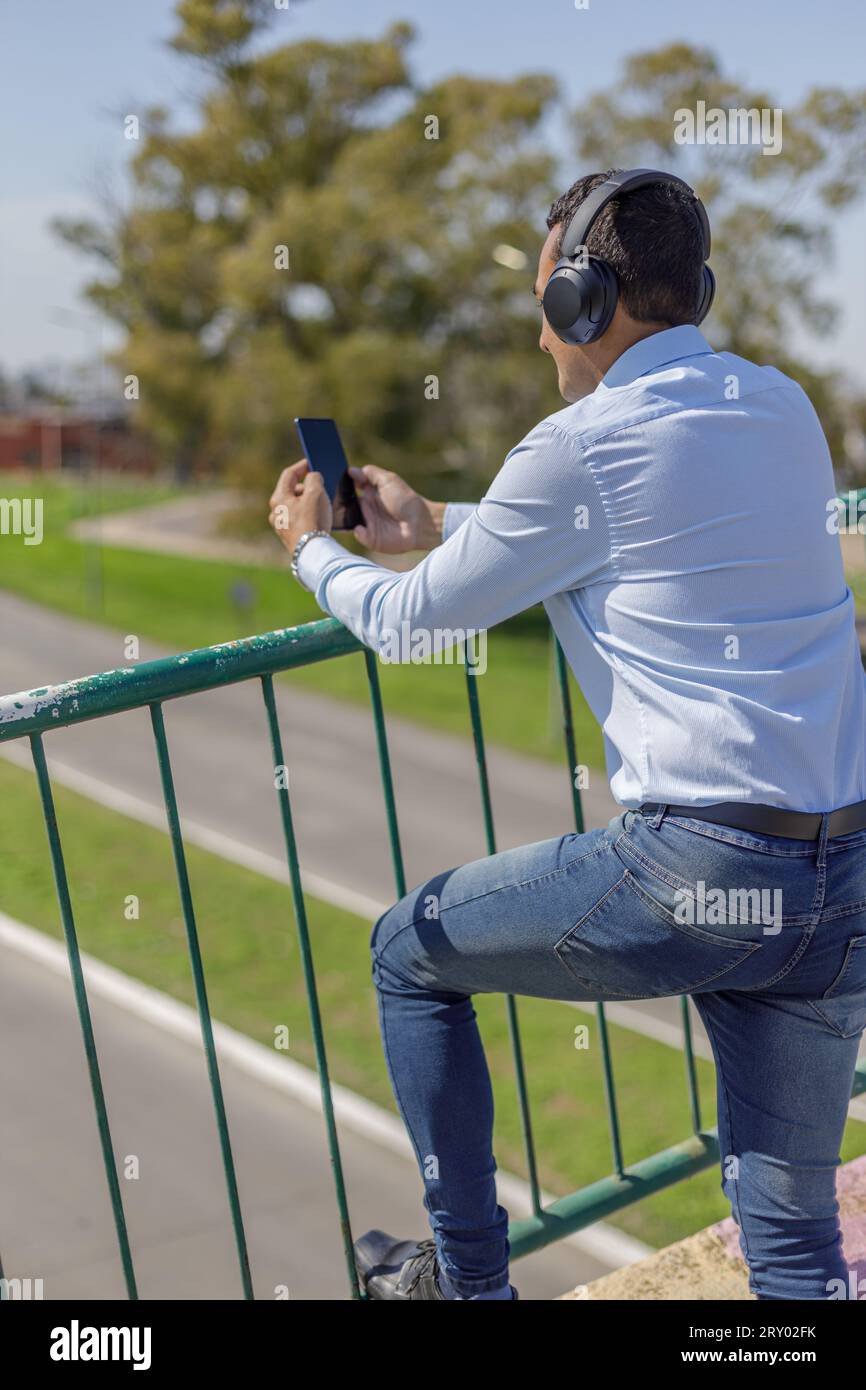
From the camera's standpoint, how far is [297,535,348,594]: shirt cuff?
2.33m

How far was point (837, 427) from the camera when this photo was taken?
29906 mm

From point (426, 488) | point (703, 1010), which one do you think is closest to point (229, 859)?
point (426, 488)

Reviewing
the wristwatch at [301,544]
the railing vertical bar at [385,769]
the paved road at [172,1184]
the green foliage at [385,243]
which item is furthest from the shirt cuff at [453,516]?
the green foliage at [385,243]

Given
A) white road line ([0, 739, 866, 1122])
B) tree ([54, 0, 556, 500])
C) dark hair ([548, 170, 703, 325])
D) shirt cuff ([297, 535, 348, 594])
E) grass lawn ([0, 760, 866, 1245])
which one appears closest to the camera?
dark hair ([548, 170, 703, 325])

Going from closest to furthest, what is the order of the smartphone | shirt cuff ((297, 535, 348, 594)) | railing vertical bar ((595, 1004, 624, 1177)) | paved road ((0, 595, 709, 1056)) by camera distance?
shirt cuff ((297, 535, 348, 594)), the smartphone, railing vertical bar ((595, 1004, 624, 1177)), paved road ((0, 595, 709, 1056))

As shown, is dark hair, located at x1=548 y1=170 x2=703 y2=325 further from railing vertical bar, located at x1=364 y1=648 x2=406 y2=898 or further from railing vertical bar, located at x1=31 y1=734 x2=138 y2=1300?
railing vertical bar, located at x1=31 y1=734 x2=138 y2=1300

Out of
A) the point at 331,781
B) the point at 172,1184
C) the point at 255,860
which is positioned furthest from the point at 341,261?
the point at 172,1184

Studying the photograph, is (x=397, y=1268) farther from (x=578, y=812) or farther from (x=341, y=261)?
(x=341, y=261)

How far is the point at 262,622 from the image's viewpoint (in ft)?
128

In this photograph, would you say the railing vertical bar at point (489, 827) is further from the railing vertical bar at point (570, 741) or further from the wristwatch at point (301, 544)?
the wristwatch at point (301, 544)

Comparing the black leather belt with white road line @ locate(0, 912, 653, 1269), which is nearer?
the black leather belt

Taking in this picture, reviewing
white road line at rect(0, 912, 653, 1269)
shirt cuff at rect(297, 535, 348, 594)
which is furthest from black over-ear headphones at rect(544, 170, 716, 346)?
white road line at rect(0, 912, 653, 1269)

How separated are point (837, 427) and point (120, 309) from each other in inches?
866

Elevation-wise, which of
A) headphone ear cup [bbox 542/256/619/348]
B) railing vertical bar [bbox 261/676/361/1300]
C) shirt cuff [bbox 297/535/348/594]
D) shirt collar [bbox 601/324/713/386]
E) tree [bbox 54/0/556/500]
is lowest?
railing vertical bar [bbox 261/676/361/1300]
